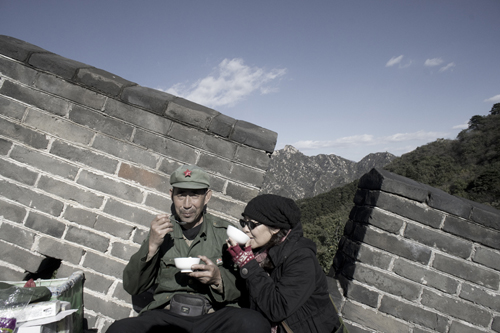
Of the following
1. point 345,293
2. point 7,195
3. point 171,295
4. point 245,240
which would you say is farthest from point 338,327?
point 7,195

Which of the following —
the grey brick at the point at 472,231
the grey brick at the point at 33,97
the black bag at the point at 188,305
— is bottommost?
the black bag at the point at 188,305

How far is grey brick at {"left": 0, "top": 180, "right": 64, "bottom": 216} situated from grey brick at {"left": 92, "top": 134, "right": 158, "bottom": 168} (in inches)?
24.7

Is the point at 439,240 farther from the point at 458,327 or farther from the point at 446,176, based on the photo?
the point at 446,176

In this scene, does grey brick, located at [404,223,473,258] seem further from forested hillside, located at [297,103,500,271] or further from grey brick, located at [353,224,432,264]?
forested hillside, located at [297,103,500,271]

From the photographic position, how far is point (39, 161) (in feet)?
8.06

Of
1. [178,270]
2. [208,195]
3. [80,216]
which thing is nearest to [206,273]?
[178,270]

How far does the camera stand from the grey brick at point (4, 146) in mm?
2459

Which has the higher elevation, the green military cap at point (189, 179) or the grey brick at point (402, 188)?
the grey brick at point (402, 188)

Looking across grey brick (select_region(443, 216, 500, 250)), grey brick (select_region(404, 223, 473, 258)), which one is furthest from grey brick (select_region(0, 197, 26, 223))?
grey brick (select_region(443, 216, 500, 250))

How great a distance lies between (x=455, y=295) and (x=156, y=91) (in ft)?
10.0

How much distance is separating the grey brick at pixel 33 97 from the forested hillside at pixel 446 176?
15238mm

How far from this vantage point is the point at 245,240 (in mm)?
1857

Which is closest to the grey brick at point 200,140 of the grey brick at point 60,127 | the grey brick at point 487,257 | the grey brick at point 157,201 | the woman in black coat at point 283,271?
the grey brick at point 157,201

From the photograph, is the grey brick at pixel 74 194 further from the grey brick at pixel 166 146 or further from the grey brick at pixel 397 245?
the grey brick at pixel 397 245
